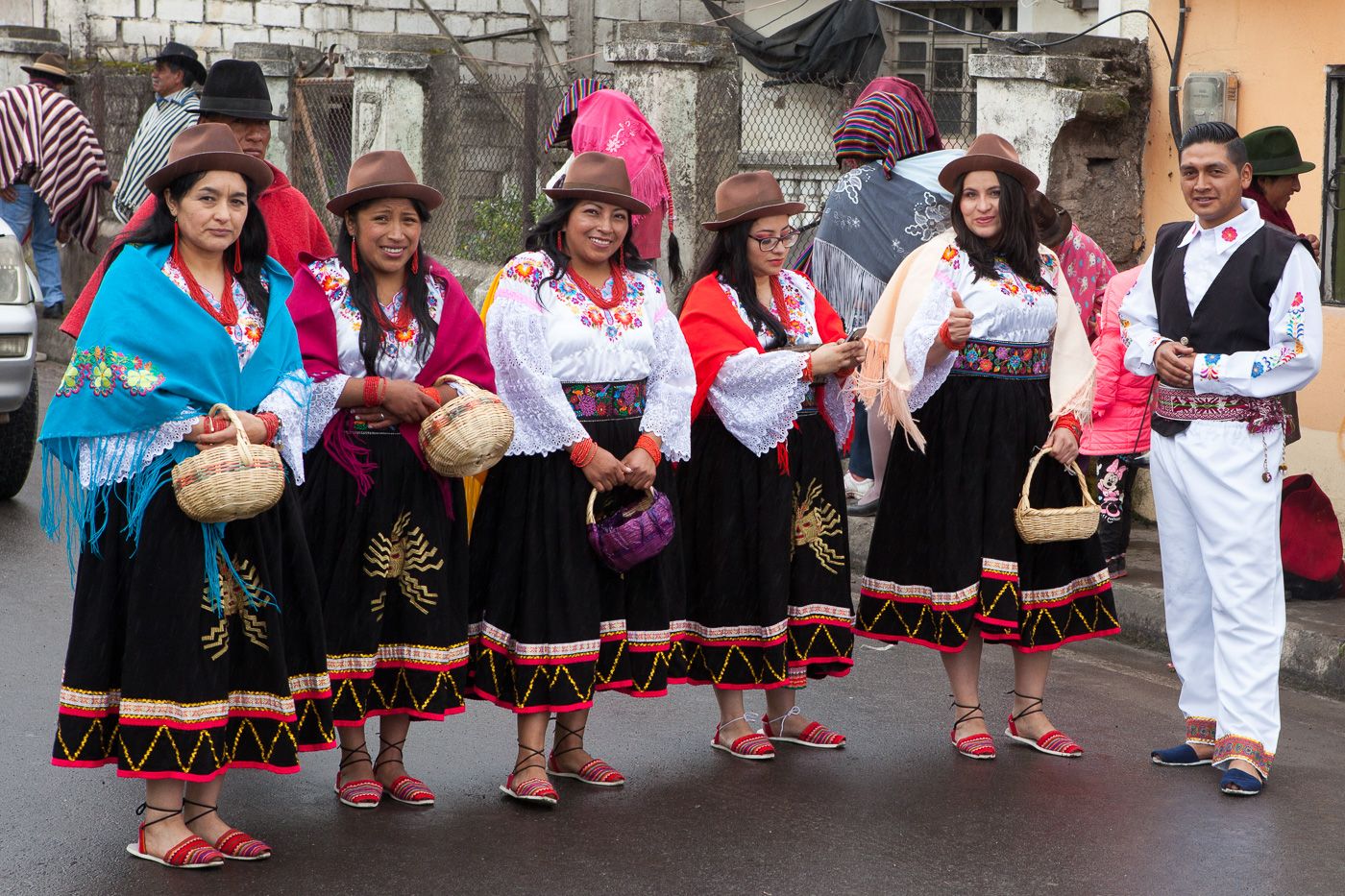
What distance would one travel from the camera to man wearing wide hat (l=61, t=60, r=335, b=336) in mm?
6262

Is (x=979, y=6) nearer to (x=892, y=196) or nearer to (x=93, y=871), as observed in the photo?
(x=892, y=196)

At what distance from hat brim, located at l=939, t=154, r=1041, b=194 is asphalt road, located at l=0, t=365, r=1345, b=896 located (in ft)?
6.28

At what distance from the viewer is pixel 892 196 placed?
868 centimetres

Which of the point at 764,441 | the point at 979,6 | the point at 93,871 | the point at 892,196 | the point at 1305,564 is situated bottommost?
the point at 93,871

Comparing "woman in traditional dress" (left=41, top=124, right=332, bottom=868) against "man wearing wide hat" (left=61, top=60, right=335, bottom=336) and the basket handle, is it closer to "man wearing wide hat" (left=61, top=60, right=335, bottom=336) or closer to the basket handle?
"man wearing wide hat" (left=61, top=60, right=335, bottom=336)

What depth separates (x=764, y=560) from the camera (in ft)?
18.4

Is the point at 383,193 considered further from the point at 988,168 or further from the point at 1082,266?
the point at 1082,266

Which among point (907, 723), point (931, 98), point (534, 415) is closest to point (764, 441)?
point (534, 415)

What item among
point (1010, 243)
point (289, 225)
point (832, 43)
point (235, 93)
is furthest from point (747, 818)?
point (832, 43)

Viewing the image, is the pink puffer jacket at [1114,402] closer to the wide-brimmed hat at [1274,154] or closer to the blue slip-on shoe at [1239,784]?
the wide-brimmed hat at [1274,154]

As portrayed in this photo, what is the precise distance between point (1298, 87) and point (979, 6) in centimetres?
854

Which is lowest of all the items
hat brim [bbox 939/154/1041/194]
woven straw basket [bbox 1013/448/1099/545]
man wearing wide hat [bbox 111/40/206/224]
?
woven straw basket [bbox 1013/448/1099/545]

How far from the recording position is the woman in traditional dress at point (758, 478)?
220 inches

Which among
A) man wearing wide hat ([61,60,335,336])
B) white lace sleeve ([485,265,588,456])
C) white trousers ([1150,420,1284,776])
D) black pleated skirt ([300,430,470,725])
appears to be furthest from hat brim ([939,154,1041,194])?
man wearing wide hat ([61,60,335,336])
